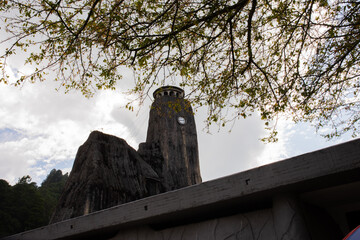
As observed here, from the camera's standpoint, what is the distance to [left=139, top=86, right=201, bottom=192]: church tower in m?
27.1

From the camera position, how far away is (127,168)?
19.7 m

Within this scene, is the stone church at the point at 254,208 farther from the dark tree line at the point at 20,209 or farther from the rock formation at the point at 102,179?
the dark tree line at the point at 20,209

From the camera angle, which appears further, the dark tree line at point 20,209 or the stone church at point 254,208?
the dark tree line at point 20,209

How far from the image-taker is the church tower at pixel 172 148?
89.0ft

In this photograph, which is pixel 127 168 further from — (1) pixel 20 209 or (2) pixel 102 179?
(1) pixel 20 209

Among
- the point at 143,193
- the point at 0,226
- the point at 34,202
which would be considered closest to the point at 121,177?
the point at 143,193

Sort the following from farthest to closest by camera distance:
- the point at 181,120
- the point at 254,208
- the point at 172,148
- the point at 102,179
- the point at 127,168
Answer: the point at 181,120
the point at 172,148
the point at 127,168
the point at 102,179
the point at 254,208

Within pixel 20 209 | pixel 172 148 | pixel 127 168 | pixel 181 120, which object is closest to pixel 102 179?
pixel 127 168

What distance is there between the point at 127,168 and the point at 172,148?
34.6ft

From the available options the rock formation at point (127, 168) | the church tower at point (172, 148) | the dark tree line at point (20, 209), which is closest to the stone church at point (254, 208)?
the rock formation at point (127, 168)

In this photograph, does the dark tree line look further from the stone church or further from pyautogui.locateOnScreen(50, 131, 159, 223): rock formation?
the stone church

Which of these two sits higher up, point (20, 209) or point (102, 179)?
point (20, 209)

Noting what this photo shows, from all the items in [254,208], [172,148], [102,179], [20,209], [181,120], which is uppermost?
[181,120]

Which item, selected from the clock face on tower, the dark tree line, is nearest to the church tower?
the clock face on tower
